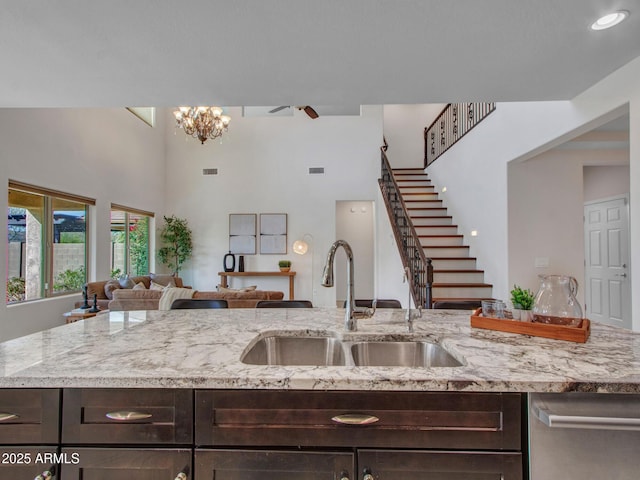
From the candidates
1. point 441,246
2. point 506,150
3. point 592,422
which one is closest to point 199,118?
point 441,246

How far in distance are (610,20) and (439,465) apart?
8.38ft

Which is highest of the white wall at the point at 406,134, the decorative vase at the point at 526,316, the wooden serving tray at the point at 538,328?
the white wall at the point at 406,134

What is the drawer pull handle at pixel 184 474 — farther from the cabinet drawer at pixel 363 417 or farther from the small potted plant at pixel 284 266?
the small potted plant at pixel 284 266

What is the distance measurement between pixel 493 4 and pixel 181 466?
250 cm

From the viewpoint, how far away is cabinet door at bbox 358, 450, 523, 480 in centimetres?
94

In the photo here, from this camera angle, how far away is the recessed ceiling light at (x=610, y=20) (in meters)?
1.88

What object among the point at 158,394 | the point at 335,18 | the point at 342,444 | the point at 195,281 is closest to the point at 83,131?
the point at 195,281

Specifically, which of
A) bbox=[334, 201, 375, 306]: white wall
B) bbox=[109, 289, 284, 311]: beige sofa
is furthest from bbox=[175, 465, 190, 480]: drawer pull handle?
bbox=[334, 201, 375, 306]: white wall

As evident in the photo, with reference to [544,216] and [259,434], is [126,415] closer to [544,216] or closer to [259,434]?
[259,434]

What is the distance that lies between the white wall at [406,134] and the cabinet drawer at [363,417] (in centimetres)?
854

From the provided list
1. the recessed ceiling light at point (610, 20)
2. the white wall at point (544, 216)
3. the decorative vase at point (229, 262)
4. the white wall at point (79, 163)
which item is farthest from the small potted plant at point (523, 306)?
the decorative vase at point (229, 262)

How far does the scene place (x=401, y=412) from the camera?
96cm

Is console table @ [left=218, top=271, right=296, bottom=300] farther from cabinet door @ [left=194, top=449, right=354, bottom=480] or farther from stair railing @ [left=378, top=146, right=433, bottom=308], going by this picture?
cabinet door @ [left=194, top=449, right=354, bottom=480]

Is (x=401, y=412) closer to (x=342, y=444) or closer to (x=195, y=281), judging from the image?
(x=342, y=444)
